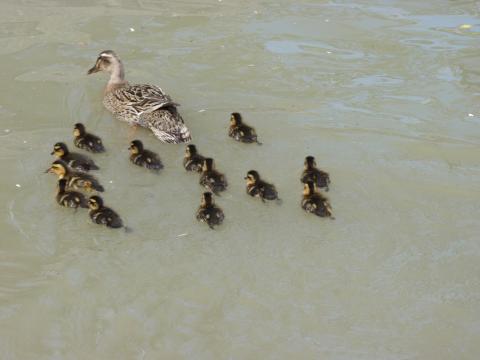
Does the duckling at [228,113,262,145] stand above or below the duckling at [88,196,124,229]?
above

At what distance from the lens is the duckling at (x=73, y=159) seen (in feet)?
17.3

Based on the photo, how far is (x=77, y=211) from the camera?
478 cm

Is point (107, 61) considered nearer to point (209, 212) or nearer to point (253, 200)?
point (253, 200)

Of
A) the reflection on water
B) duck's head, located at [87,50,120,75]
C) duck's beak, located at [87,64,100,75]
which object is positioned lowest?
the reflection on water

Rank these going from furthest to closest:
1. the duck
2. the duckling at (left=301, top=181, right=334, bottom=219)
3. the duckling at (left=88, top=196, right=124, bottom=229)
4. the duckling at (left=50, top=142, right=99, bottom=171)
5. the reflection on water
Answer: the duck < the duckling at (left=50, top=142, right=99, bottom=171) < the duckling at (left=301, top=181, right=334, bottom=219) < the duckling at (left=88, top=196, right=124, bottom=229) < the reflection on water

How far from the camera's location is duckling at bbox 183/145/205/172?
207 inches

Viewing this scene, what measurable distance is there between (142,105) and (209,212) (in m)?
1.79

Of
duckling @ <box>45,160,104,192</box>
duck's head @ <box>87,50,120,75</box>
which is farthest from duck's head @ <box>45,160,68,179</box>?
duck's head @ <box>87,50,120,75</box>

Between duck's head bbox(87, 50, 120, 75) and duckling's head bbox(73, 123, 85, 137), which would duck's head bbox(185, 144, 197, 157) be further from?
duck's head bbox(87, 50, 120, 75)

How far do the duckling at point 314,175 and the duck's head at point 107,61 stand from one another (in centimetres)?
242

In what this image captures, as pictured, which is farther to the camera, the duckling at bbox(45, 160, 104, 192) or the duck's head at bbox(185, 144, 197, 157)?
the duck's head at bbox(185, 144, 197, 157)

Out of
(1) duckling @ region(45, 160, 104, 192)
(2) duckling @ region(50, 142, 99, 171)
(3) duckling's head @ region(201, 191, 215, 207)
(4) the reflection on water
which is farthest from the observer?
(2) duckling @ region(50, 142, 99, 171)

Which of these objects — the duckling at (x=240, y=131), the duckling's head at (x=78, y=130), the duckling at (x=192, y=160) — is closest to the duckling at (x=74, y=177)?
the duckling's head at (x=78, y=130)

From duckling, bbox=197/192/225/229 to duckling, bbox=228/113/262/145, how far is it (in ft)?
3.56
